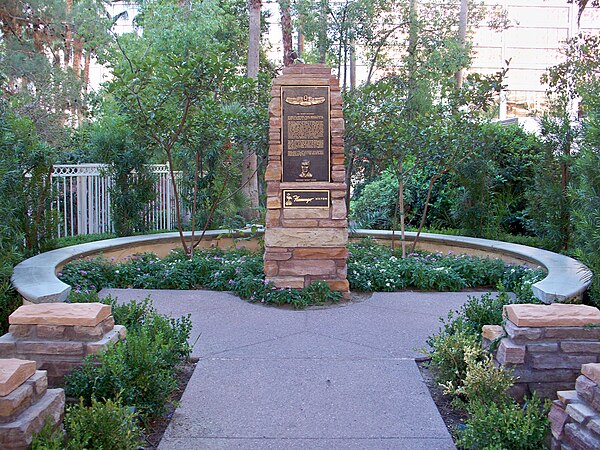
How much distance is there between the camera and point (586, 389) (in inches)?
112

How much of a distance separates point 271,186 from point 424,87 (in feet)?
27.7

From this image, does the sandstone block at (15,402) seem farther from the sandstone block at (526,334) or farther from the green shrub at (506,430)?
the sandstone block at (526,334)

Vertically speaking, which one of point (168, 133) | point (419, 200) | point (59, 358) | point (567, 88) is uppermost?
point (567, 88)

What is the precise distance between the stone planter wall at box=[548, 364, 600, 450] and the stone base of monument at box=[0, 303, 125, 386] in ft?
8.52

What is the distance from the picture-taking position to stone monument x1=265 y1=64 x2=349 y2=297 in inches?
281

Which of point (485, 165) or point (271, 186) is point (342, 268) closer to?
point (271, 186)

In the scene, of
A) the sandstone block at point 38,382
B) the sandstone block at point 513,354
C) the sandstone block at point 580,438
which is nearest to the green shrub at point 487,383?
the sandstone block at point 513,354

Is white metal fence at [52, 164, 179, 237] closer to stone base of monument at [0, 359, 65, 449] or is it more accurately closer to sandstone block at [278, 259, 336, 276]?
sandstone block at [278, 259, 336, 276]

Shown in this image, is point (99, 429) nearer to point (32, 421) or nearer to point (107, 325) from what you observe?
point (32, 421)

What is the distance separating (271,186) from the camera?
7.27m

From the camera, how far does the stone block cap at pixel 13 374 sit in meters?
2.60

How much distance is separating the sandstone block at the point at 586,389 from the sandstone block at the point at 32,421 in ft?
8.29

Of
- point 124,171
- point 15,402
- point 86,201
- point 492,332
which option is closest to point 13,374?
point 15,402

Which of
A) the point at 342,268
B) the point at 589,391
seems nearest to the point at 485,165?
the point at 342,268
